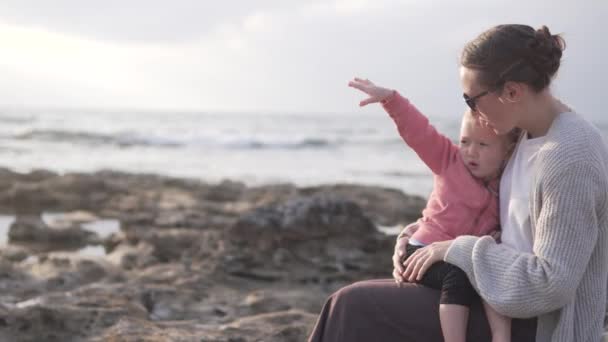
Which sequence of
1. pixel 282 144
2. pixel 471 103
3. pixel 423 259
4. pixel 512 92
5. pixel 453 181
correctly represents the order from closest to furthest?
pixel 512 92, pixel 471 103, pixel 423 259, pixel 453 181, pixel 282 144

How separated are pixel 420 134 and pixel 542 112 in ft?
2.08

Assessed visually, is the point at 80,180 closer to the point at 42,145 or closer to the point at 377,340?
the point at 377,340

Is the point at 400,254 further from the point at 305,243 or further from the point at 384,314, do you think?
the point at 305,243

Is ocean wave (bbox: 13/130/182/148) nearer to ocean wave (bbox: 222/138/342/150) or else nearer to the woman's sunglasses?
ocean wave (bbox: 222/138/342/150)

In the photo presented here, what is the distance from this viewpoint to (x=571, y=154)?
8.05ft

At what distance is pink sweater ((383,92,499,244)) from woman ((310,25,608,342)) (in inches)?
6.0

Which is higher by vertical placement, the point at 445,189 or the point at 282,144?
the point at 445,189

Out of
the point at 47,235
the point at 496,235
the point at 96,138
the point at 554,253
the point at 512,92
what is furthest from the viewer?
the point at 96,138

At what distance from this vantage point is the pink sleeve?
10.3ft

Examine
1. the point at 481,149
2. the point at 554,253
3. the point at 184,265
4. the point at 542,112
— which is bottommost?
the point at 184,265

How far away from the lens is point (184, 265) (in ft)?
24.4

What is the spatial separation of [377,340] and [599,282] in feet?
2.71

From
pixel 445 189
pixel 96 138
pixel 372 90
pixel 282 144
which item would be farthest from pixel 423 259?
pixel 96 138

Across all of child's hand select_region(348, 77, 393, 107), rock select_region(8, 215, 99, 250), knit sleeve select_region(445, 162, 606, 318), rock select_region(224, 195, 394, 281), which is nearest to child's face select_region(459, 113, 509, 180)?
child's hand select_region(348, 77, 393, 107)
